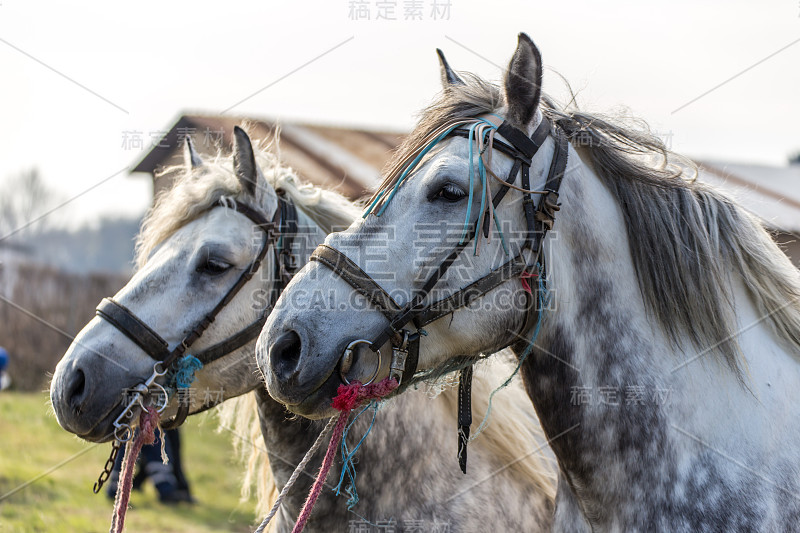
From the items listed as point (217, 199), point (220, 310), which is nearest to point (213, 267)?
point (220, 310)

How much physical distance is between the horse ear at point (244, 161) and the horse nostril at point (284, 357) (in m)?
1.40

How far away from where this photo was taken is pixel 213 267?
304 cm

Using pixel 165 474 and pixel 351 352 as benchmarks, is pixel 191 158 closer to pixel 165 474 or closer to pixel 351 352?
pixel 351 352

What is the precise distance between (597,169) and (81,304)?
651 inches

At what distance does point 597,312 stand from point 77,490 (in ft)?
24.2

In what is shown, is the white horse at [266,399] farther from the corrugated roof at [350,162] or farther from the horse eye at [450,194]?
the corrugated roof at [350,162]

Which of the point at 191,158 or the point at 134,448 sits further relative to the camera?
the point at 191,158

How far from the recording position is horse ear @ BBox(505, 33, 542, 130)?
2.03m

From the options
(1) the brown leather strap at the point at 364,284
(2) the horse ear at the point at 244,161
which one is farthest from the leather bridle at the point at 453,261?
(2) the horse ear at the point at 244,161

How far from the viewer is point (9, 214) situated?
186 ft

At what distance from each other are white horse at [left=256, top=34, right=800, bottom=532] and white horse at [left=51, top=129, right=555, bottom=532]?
786 millimetres

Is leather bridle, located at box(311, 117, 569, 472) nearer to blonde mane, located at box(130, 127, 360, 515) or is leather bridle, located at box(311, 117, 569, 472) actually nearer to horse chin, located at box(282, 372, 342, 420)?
horse chin, located at box(282, 372, 342, 420)

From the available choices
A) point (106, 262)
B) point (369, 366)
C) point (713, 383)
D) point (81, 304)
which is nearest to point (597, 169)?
point (713, 383)

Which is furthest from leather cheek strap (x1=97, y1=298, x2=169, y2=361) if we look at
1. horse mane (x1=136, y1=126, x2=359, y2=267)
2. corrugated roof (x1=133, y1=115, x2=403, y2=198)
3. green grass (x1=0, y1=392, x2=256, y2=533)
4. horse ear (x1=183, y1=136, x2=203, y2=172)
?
corrugated roof (x1=133, y1=115, x2=403, y2=198)
